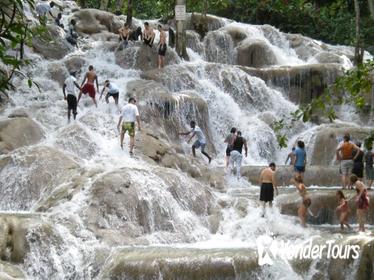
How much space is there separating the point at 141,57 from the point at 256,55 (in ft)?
20.2

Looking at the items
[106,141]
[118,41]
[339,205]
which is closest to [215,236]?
[339,205]

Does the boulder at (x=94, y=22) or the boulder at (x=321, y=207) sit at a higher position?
the boulder at (x=94, y=22)

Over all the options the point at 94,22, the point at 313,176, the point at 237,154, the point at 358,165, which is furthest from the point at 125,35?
the point at 358,165

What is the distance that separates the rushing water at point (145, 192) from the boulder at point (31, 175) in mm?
26

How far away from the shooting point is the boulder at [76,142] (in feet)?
53.8

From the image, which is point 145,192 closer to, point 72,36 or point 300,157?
point 300,157

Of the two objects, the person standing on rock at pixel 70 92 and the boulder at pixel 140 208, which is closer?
the boulder at pixel 140 208

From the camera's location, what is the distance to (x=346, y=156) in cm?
1480

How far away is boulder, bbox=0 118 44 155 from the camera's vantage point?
1609cm

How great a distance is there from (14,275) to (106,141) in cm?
744

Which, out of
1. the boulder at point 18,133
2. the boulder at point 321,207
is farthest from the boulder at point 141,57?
the boulder at point 321,207

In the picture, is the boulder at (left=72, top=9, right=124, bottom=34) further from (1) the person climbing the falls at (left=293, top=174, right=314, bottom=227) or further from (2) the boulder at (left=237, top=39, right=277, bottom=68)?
(1) the person climbing the falls at (left=293, top=174, right=314, bottom=227)

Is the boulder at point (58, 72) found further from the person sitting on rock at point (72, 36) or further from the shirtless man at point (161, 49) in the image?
the shirtless man at point (161, 49)

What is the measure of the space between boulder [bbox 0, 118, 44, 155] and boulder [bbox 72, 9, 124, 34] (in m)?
11.6
